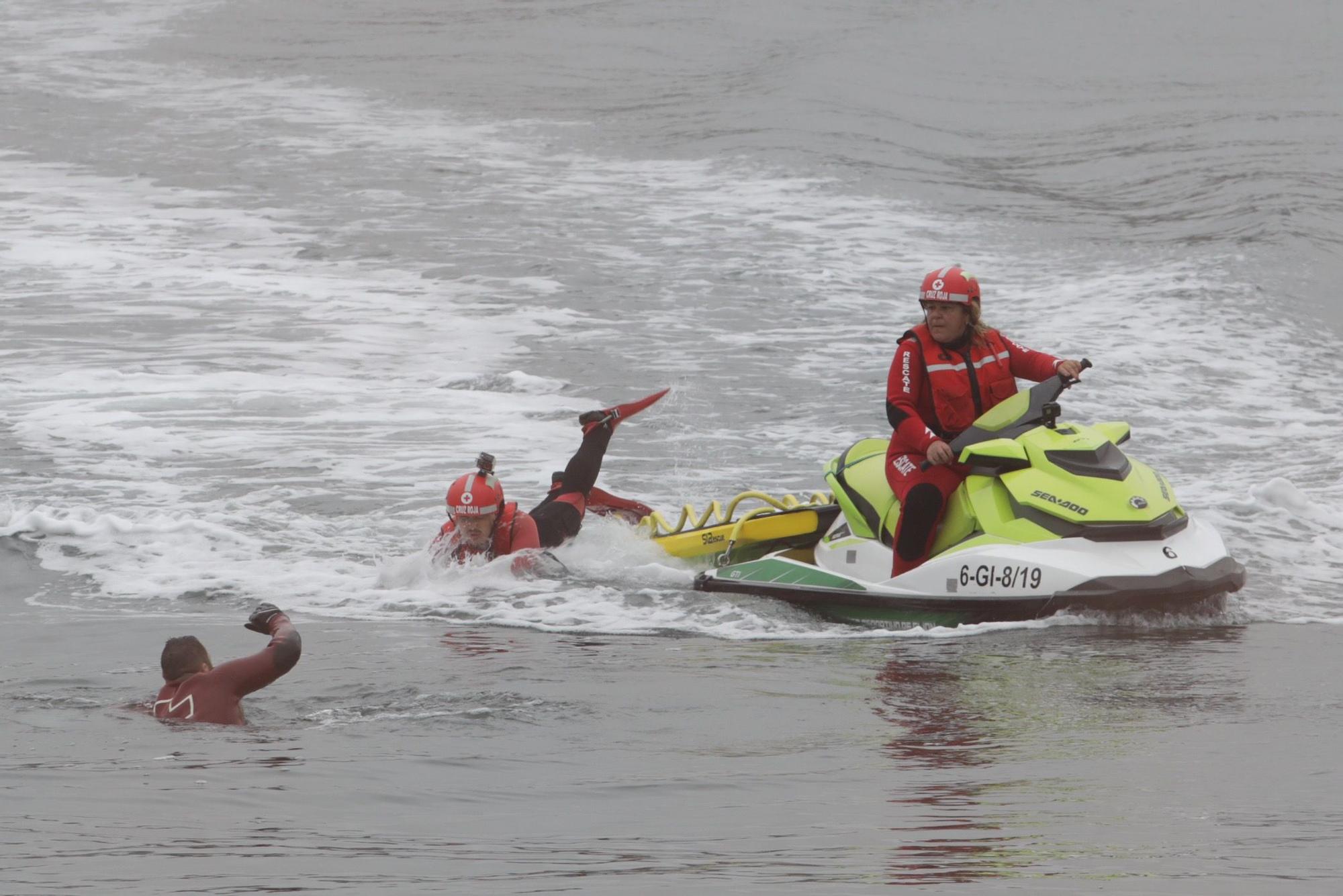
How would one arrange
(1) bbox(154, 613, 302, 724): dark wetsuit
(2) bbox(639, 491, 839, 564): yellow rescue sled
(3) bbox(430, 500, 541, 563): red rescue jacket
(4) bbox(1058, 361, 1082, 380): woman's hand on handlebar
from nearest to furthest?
(1) bbox(154, 613, 302, 724): dark wetsuit, (4) bbox(1058, 361, 1082, 380): woman's hand on handlebar, (2) bbox(639, 491, 839, 564): yellow rescue sled, (3) bbox(430, 500, 541, 563): red rescue jacket

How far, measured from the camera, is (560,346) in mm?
18625

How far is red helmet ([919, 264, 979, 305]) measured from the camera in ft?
28.9

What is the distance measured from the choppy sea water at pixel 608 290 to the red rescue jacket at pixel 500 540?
14cm

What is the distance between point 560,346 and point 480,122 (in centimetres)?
1651

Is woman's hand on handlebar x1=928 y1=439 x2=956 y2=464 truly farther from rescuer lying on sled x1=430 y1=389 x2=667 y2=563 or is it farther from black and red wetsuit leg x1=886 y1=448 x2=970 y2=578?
rescuer lying on sled x1=430 y1=389 x2=667 y2=563

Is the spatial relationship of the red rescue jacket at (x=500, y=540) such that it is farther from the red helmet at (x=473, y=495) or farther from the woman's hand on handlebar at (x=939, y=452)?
the woman's hand on handlebar at (x=939, y=452)

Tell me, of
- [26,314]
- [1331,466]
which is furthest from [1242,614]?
[26,314]

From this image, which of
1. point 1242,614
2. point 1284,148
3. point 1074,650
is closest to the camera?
point 1074,650

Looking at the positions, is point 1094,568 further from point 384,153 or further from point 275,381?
point 384,153

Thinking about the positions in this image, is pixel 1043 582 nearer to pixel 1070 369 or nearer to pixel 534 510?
pixel 1070 369

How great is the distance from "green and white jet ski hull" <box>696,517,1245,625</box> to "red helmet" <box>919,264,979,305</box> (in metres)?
1.21

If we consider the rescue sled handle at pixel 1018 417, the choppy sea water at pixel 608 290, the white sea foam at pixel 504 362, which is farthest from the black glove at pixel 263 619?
the rescue sled handle at pixel 1018 417

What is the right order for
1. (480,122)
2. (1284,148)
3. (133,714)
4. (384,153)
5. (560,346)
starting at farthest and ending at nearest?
(480,122), (384,153), (1284,148), (560,346), (133,714)

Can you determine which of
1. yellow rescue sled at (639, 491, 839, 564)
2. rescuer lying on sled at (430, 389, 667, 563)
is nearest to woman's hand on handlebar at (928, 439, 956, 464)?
yellow rescue sled at (639, 491, 839, 564)
